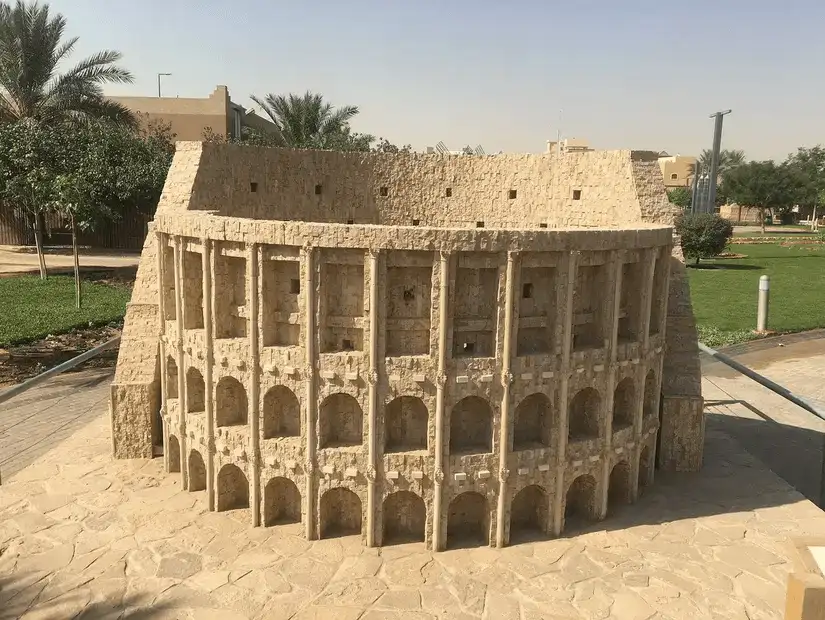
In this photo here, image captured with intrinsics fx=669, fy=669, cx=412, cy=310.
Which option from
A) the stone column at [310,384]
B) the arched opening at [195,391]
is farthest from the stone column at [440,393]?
the arched opening at [195,391]

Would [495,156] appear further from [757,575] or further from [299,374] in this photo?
[757,575]

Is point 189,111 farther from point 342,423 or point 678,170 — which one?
point 678,170

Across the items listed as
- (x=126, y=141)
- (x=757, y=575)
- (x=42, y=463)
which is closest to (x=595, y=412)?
(x=757, y=575)

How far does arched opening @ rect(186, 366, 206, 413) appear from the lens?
58.2 ft

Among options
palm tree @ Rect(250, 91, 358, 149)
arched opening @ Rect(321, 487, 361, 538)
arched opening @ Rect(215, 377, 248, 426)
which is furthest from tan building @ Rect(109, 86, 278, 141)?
arched opening @ Rect(321, 487, 361, 538)

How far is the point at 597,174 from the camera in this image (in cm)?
2311

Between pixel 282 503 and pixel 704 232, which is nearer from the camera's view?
pixel 282 503

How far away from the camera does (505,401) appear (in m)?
15.4

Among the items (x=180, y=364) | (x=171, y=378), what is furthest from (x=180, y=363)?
(x=171, y=378)

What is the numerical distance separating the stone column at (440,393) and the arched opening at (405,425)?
0.67 m

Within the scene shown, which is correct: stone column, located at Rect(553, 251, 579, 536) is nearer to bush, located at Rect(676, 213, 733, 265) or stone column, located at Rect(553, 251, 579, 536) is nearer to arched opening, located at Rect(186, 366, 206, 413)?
arched opening, located at Rect(186, 366, 206, 413)

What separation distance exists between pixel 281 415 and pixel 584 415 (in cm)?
773

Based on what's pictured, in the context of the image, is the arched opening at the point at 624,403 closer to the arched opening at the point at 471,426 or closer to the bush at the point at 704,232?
the arched opening at the point at 471,426

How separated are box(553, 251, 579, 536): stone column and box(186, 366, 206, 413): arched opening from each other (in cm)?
928
